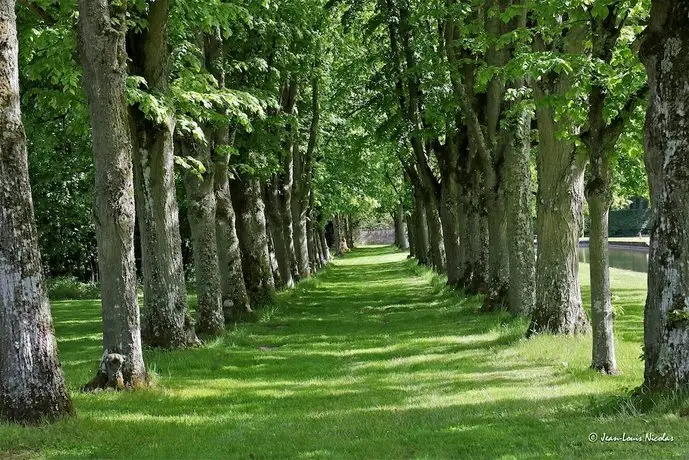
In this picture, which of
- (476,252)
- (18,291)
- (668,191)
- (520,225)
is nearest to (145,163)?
(18,291)

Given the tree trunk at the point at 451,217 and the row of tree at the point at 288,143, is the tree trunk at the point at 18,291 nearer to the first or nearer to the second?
the row of tree at the point at 288,143

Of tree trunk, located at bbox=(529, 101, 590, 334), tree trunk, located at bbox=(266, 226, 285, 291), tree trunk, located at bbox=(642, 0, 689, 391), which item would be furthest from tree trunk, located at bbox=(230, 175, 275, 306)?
tree trunk, located at bbox=(642, 0, 689, 391)

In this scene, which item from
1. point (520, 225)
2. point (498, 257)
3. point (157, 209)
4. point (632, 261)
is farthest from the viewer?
point (632, 261)

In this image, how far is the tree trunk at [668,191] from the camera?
662cm

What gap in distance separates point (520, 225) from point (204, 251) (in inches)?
251

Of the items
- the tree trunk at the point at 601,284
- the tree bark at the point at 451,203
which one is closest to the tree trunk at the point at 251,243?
the tree bark at the point at 451,203

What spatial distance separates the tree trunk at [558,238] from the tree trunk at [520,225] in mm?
2225

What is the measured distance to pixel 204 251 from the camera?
14.8 meters

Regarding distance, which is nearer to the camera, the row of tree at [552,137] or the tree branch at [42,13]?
the row of tree at [552,137]

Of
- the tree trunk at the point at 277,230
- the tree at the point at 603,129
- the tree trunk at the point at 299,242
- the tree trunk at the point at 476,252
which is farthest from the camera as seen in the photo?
the tree trunk at the point at 299,242

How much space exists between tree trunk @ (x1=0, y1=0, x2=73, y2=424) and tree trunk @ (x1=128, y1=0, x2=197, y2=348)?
520cm

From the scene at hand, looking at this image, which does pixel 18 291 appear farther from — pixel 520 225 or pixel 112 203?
pixel 520 225

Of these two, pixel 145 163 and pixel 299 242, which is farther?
pixel 299 242

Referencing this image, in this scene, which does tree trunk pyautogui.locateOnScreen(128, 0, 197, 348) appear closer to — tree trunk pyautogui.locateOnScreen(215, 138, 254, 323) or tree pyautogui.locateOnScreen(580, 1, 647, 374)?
tree trunk pyautogui.locateOnScreen(215, 138, 254, 323)
